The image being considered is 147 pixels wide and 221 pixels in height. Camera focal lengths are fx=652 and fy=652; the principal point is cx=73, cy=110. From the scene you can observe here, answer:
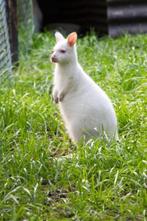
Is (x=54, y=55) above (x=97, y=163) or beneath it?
above

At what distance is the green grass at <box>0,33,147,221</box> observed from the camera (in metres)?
3.88

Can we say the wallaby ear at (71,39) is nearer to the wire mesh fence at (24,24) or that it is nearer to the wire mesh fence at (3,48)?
the wire mesh fence at (3,48)

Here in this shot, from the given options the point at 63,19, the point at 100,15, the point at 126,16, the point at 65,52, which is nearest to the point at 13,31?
the point at 126,16

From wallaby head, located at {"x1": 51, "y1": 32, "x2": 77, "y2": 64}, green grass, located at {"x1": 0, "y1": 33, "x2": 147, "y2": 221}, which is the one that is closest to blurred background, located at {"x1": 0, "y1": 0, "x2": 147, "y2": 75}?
green grass, located at {"x1": 0, "y1": 33, "x2": 147, "y2": 221}

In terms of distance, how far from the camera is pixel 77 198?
12.9 ft

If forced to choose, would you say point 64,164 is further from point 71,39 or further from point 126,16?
point 126,16

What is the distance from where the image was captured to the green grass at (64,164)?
3877mm

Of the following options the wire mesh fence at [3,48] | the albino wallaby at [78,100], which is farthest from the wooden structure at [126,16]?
the albino wallaby at [78,100]

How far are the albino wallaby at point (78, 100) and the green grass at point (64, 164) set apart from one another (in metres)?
0.20

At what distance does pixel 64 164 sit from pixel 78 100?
770 mm

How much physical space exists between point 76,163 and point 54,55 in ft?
3.59

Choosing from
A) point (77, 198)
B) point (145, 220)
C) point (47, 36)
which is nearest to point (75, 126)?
point (77, 198)

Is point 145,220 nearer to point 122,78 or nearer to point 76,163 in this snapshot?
point 76,163

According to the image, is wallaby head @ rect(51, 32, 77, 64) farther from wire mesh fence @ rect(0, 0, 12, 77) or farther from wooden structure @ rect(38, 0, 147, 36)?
wooden structure @ rect(38, 0, 147, 36)
